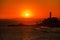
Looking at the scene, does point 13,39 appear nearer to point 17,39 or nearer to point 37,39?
point 17,39

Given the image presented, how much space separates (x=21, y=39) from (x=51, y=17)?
52.3 m

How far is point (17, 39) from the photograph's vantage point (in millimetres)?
44375

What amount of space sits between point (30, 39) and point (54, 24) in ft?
151

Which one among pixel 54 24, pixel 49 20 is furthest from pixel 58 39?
pixel 49 20

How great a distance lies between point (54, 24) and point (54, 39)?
4446cm

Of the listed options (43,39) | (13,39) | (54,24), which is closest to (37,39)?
(43,39)

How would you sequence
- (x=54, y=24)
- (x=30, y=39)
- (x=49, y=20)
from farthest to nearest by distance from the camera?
(x=49, y=20), (x=54, y=24), (x=30, y=39)

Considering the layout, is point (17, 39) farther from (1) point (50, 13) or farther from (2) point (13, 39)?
(1) point (50, 13)

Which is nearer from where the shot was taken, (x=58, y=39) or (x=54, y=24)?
(x=58, y=39)

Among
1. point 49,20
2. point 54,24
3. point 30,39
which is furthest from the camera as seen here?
point 49,20

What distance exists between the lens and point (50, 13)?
A: 9606 centimetres

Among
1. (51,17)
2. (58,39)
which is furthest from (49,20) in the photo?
(58,39)

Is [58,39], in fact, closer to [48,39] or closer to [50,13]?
[48,39]

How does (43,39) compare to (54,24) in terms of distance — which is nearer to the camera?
(43,39)
